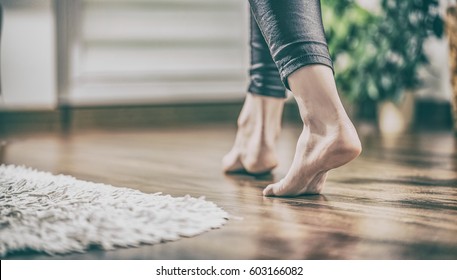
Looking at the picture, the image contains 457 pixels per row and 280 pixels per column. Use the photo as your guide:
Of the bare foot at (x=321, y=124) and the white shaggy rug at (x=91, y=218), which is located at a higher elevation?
the bare foot at (x=321, y=124)

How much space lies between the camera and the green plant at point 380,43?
210 centimetres

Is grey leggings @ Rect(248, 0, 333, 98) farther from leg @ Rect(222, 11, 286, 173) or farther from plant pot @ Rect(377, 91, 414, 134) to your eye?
plant pot @ Rect(377, 91, 414, 134)

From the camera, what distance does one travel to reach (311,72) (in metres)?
0.80

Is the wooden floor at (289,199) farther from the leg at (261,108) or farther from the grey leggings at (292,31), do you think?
the grey leggings at (292,31)

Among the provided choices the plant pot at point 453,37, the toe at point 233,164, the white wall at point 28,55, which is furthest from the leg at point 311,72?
the white wall at point 28,55

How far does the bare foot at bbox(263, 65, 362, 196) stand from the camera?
0.80 m

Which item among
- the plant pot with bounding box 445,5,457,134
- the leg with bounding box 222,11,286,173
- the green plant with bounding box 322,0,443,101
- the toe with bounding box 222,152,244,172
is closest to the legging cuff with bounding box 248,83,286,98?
the leg with bounding box 222,11,286,173

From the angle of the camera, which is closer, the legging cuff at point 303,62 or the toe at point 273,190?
the legging cuff at point 303,62

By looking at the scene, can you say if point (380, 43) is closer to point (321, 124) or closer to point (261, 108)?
point (261, 108)

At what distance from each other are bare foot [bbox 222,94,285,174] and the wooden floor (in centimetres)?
3

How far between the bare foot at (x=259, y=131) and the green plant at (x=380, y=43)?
1103 mm

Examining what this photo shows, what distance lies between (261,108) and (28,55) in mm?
1390

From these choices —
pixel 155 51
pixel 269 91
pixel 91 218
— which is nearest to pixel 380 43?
pixel 155 51

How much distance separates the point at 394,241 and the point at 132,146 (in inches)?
43.5
